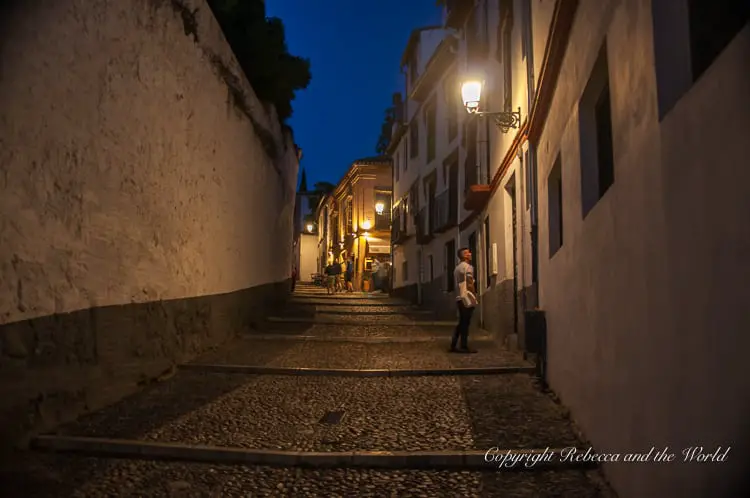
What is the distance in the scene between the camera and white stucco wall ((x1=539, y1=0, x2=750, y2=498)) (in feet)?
5.84

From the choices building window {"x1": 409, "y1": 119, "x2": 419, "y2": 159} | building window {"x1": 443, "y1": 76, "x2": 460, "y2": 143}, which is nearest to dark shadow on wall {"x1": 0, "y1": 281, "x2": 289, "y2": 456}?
building window {"x1": 443, "y1": 76, "x2": 460, "y2": 143}

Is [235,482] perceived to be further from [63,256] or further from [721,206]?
[721,206]

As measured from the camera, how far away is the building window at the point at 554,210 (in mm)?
6207

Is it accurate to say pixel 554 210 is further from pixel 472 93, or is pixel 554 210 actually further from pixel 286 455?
pixel 286 455

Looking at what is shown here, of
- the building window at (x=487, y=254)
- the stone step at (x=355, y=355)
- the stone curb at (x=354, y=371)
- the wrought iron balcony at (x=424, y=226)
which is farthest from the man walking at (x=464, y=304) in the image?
the wrought iron balcony at (x=424, y=226)

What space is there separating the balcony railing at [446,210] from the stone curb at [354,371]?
9.62 metres

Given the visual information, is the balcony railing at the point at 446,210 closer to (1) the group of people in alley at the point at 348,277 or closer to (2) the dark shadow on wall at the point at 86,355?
(1) the group of people in alley at the point at 348,277

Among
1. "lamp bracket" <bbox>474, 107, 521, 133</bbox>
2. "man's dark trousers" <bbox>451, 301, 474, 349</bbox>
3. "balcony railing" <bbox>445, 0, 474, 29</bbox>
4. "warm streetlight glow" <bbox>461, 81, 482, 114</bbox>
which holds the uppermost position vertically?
"balcony railing" <bbox>445, 0, 474, 29</bbox>

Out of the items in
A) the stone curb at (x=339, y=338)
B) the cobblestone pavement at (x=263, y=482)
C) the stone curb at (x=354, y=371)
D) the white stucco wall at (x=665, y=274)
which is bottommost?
the cobblestone pavement at (x=263, y=482)

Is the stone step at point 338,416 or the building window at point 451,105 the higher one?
the building window at point 451,105

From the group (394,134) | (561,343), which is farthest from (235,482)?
(394,134)

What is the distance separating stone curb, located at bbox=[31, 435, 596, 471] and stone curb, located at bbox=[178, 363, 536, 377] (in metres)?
2.79

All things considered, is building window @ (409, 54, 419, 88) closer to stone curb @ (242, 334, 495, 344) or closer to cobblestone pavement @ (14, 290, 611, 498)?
stone curb @ (242, 334, 495, 344)

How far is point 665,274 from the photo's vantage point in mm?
2402
